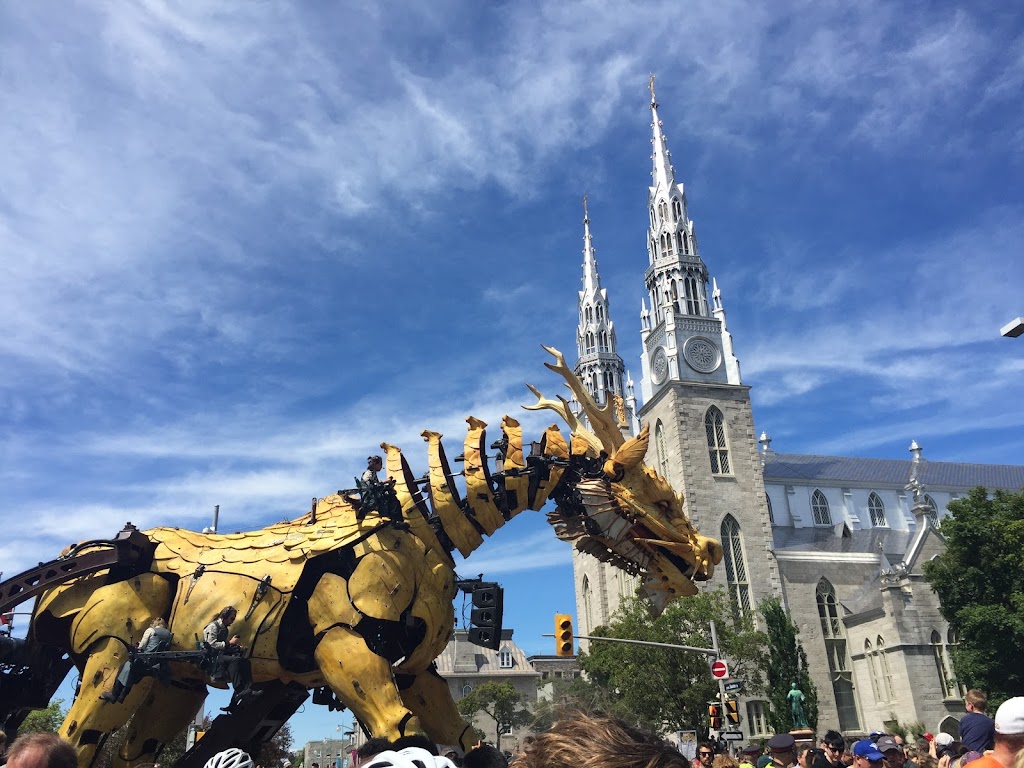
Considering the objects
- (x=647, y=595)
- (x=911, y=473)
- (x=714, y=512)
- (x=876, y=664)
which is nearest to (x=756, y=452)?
(x=714, y=512)

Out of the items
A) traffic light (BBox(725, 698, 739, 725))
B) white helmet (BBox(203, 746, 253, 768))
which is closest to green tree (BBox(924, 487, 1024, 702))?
traffic light (BBox(725, 698, 739, 725))

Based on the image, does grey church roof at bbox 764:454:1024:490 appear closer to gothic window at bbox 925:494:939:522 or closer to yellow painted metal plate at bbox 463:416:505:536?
gothic window at bbox 925:494:939:522

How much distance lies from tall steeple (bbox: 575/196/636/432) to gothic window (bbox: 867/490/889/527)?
18.3 meters

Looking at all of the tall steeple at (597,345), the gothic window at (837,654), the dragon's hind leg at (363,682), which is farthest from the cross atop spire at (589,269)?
the dragon's hind leg at (363,682)

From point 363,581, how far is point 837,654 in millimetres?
44907

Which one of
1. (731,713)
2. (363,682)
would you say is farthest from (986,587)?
(363,682)

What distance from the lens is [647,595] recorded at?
30.7ft

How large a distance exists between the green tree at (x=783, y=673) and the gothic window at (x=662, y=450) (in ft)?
37.3

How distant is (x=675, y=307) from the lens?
53406mm

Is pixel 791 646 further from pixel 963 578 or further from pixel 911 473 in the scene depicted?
pixel 911 473

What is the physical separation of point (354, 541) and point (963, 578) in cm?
3493

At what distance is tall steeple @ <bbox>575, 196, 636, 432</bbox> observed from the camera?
68.6 meters

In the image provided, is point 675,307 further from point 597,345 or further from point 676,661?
point 676,661

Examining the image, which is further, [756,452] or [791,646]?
[756,452]
